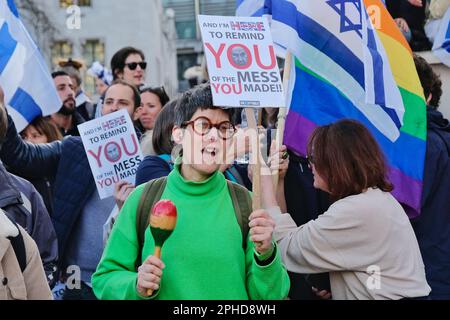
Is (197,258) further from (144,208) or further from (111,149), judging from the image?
(111,149)

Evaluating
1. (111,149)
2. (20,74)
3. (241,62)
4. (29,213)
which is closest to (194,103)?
(241,62)

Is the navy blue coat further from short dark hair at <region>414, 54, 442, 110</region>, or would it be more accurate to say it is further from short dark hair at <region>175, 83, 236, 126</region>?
short dark hair at <region>175, 83, 236, 126</region>

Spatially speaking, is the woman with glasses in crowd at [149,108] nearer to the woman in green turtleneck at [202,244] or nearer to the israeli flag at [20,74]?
the israeli flag at [20,74]

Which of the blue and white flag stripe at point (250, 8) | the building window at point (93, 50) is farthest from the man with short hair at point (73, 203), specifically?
the building window at point (93, 50)

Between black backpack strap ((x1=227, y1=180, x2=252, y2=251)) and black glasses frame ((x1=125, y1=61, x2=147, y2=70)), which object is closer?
black backpack strap ((x1=227, y1=180, x2=252, y2=251))

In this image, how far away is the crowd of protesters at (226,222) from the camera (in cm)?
280

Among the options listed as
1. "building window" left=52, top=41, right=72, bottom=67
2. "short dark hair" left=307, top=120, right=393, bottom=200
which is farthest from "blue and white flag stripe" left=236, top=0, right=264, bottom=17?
"building window" left=52, top=41, right=72, bottom=67

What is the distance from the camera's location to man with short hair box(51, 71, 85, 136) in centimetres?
635

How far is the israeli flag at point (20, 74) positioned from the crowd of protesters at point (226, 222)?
60 cm

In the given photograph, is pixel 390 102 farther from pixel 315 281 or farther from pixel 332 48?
pixel 315 281

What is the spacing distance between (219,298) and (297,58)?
195cm

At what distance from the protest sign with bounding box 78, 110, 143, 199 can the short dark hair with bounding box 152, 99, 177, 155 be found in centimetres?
37

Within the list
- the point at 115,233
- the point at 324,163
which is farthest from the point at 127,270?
the point at 324,163

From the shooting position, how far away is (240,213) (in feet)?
9.55
